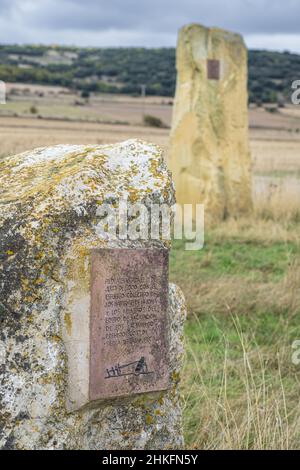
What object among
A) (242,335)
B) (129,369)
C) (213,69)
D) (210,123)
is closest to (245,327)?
(242,335)

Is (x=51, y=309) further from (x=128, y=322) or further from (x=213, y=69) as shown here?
(x=213, y=69)

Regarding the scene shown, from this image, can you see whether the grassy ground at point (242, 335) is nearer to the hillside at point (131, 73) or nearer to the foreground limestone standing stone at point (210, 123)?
the foreground limestone standing stone at point (210, 123)

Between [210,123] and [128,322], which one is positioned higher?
[210,123]

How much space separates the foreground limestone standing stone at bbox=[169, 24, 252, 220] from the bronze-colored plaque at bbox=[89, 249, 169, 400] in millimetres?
8072

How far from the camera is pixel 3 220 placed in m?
3.30

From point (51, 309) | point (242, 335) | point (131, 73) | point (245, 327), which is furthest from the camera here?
point (131, 73)

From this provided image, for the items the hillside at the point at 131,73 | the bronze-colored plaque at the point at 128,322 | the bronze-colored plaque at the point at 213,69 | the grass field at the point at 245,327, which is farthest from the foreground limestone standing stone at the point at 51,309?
the hillside at the point at 131,73

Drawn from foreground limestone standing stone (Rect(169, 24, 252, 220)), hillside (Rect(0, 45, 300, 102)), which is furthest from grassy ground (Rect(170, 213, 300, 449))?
hillside (Rect(0, 45, 300, 102))

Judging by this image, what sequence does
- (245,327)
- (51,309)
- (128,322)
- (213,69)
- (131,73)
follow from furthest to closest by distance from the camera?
(131,73) → (213,69) → (245,327) → (128,322) → (51,309)

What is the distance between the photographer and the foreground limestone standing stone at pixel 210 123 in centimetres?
1156

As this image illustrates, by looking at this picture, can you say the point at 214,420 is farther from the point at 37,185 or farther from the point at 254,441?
the point at 37,185

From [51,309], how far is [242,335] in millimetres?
2551

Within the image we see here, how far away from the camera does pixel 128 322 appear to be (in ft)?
11.2
